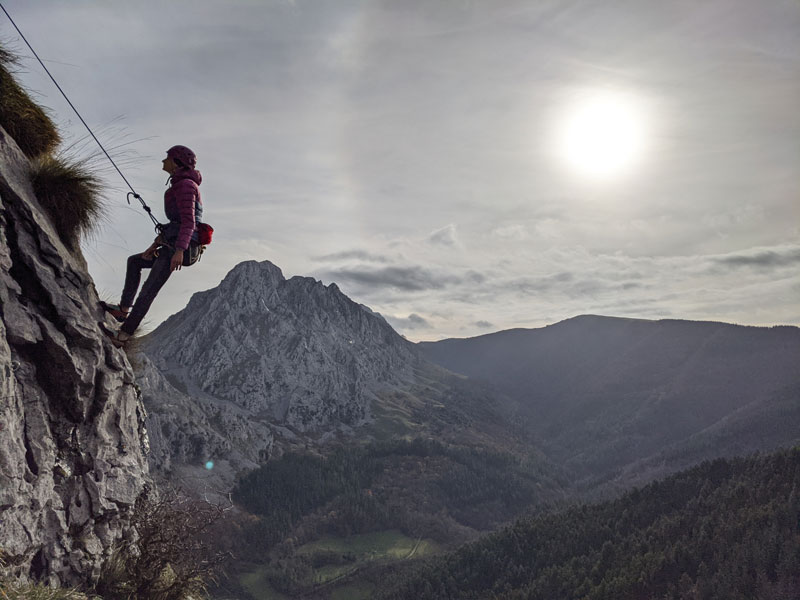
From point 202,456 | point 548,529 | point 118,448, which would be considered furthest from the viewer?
point 202,456

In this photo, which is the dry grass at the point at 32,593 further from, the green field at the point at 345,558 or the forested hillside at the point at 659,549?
the green field at the point at 345,558

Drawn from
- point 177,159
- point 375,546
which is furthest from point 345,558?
point 177,159

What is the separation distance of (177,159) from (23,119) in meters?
3.82

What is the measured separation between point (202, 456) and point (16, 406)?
20897 cm

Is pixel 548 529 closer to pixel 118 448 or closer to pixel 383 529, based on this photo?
pixel 383 529

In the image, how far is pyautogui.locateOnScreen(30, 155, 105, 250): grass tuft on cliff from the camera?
34.2 ft

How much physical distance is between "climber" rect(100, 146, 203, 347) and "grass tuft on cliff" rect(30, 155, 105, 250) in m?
1.37

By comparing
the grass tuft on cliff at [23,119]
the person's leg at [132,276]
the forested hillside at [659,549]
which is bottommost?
the forested hillside at [659,549]

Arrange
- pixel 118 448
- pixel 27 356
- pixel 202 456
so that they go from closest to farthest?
pixel 27 356, pixel 118 448, pixel 202 456

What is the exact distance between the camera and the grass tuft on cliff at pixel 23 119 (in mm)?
10734

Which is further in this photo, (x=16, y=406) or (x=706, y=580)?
(x=706, y=580)

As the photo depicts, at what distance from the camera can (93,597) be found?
7.94 m

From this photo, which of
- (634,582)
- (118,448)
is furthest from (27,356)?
(634,582)

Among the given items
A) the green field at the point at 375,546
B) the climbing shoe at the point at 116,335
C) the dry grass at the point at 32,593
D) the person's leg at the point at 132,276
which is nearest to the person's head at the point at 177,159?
the person's leg at the point at 132,276
